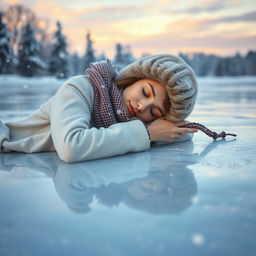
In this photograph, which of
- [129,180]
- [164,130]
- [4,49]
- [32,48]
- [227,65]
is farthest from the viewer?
[227,65]

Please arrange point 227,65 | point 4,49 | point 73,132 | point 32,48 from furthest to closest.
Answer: point 227,65 < point 32,48 < point 4,49 < point 73,132

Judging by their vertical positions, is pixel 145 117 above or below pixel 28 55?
above

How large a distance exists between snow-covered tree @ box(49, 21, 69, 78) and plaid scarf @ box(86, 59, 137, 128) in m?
24.9

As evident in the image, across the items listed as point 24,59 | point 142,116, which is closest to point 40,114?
point 142,116

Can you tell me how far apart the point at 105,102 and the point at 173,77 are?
1.33ft

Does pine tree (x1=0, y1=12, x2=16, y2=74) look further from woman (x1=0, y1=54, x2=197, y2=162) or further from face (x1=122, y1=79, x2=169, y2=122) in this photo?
face (x1=122, y1=79, x2=169, y2=122)

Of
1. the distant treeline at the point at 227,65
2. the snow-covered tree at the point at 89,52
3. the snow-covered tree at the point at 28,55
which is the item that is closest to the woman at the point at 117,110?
the snow-covered tree at the point at 28,55

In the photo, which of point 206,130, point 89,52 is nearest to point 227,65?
point 89,52

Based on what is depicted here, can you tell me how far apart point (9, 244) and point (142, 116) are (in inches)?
50.5

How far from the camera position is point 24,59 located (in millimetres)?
26406

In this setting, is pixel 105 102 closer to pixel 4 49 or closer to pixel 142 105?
pixel 142 105

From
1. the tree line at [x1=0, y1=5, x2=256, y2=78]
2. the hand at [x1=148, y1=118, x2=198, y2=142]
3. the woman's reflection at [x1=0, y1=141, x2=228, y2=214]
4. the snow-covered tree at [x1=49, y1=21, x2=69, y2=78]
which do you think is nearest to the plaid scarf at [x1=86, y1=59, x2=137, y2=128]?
the hand at [x1=148, y1=118, x2=198, y2=142]

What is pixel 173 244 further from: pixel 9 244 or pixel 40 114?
pixel 40 114

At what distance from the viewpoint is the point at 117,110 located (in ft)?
6.11
